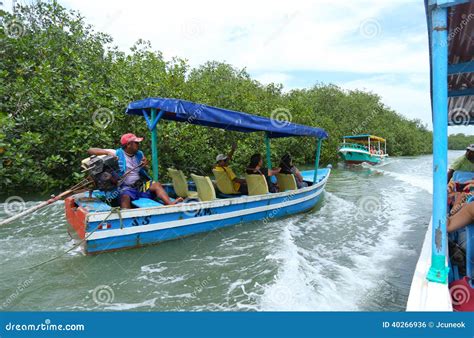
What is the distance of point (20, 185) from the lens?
895cm

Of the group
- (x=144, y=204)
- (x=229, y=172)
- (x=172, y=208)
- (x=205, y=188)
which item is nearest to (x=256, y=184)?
(x=229, y=172)

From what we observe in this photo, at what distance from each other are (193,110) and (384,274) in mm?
4110

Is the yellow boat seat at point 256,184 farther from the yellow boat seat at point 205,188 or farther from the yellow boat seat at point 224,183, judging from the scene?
the yellow boat seat at point 205,188

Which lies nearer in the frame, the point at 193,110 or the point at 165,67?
the point at 193,110

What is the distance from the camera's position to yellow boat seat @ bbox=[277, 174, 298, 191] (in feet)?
25.7

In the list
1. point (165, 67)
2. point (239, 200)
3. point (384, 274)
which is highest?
point (165, 67)

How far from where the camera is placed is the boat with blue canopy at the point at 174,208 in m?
4.67
